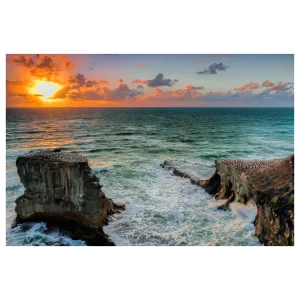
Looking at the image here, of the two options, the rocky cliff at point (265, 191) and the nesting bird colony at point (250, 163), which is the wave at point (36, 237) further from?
the nesting bird colony at point (250, 163)

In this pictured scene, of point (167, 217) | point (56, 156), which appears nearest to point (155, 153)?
point (167, 217)

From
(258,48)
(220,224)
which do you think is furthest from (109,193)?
(258,48)

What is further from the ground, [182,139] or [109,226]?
[182,139]

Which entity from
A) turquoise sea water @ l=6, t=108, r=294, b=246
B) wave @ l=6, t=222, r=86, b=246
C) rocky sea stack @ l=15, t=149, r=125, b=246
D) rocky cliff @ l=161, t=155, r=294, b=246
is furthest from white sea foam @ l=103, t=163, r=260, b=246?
wave @ l=6, t=222, r=86, b=246

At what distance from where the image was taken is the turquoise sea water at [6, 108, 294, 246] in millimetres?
6809

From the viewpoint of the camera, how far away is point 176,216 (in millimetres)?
7121

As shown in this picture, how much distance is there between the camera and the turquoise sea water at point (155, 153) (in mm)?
6809

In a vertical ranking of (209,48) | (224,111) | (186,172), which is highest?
(209,48)

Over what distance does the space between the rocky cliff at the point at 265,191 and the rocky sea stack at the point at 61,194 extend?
211cm

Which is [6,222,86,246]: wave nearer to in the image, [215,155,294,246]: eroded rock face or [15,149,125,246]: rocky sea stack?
[15,149,125,246]: rocky sea stack

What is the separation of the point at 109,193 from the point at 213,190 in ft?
9.13

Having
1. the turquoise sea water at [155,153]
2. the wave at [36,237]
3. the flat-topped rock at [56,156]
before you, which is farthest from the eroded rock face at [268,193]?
the wave at [36,237]

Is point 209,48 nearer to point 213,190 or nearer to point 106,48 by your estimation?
point 106,48

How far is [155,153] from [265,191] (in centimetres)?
299
